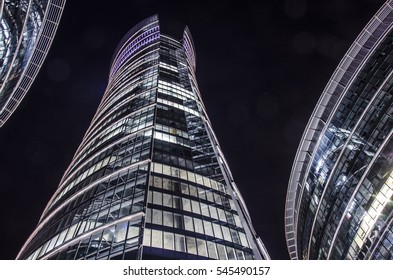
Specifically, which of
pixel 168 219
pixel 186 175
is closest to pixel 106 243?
pixel 168 219

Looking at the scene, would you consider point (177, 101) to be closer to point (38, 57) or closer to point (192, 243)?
point (38, 57)

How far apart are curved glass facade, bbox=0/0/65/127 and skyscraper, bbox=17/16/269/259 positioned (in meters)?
12.0

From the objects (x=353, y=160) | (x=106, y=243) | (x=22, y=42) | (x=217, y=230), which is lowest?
(x=106, y=243)

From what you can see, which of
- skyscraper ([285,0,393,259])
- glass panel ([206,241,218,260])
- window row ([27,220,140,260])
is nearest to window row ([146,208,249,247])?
glass panel ([206,241,218,260])

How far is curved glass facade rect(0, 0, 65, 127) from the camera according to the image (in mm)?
36594

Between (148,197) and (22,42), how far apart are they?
2654 cm

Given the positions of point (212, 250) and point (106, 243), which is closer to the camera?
point (106, 243)

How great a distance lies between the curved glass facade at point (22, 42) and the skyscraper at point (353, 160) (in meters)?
42.4

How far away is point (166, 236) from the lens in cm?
2617

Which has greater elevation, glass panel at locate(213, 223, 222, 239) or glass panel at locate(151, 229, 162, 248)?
glass panel at locate(213, 223, 222, 239)

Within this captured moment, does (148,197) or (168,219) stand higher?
(148,197)

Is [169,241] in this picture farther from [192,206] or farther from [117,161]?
[117,161]

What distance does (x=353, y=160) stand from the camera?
48.2 m

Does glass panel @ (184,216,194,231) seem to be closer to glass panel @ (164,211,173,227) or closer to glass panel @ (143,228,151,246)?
glass panel @ (164,211,173,227)
